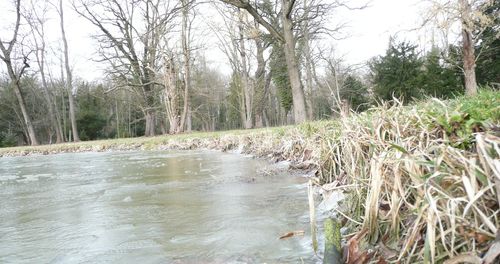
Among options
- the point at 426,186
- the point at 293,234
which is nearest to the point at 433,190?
the point at 426,186

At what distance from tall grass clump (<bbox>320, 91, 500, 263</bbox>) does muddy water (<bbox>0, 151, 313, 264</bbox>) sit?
436mm

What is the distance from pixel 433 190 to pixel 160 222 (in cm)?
197

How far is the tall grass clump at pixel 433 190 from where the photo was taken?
1.44 metres

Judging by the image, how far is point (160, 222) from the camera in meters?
2.90

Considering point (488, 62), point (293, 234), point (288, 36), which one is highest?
point (288, 36)

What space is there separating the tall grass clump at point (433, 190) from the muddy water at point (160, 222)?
0.44m

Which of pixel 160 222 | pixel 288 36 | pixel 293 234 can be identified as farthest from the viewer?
pixel 288 36

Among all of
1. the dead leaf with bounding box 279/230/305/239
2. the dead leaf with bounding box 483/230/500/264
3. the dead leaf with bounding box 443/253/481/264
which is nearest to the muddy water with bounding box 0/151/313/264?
the dead leaf with bounding box 279/230/305/239

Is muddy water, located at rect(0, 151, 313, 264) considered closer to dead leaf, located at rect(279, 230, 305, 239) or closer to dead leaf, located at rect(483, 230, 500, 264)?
dead leaf, located at rect(279, 230, 305, 239)

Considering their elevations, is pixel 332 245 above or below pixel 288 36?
below

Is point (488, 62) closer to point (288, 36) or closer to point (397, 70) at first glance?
point (397, 70)

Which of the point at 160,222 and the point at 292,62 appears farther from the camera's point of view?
the point at 292,62

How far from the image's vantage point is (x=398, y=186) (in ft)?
6.43

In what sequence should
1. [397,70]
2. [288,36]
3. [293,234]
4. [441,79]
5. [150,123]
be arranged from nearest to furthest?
[293,234] → [288,36] → [441,79] → [150,123] → [397,70]
